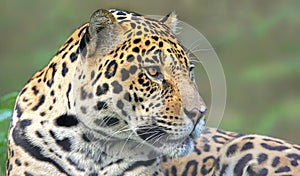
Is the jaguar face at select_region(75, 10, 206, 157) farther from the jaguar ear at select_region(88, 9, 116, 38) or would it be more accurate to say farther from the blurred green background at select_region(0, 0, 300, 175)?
the blurred green background at select_region(0, 0, 300, 175)

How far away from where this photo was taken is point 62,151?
7.60 metres

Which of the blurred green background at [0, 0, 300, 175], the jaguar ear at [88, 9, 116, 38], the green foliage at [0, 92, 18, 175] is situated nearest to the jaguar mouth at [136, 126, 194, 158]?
the jaguar ear at [88, 9, 116, 38]

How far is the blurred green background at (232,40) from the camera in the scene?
52.0ft

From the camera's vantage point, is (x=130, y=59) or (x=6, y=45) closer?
(x=130, y=59)

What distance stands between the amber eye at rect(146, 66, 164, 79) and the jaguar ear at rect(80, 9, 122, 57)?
304mm

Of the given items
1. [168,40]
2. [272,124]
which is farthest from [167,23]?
[272,124]

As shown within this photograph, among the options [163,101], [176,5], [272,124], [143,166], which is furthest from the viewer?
[176,5]

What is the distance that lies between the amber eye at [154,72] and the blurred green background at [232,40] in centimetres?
797

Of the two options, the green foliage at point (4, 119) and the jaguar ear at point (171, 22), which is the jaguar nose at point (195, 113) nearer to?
the jaguar ear at point (171, 22)

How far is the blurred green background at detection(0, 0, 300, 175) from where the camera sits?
15.8 metres

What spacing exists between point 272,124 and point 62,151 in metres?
7.95

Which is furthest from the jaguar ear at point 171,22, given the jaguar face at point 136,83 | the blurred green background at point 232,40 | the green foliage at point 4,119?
the blurred green background at point 232,40

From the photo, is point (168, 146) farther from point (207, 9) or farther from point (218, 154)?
point (207, 9)

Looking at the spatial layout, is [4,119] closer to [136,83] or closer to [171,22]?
[171,22]
